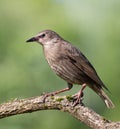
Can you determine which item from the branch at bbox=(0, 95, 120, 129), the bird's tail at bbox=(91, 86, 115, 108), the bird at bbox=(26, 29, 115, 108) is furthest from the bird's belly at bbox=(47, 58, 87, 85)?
the branch at bbox=(0, 95, 120, 129)

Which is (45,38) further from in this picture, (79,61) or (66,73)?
(66,73)

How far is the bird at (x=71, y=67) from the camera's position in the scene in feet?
39.7

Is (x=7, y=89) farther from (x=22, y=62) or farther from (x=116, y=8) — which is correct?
(x=116, y=8)

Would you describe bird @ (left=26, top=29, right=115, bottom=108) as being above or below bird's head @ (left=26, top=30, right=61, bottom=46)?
below

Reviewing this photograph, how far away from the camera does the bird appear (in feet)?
39.7

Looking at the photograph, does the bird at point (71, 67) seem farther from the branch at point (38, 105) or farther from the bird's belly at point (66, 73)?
the branch at point (38, 105)

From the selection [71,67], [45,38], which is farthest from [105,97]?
[45,38]

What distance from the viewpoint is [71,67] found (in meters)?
12.3

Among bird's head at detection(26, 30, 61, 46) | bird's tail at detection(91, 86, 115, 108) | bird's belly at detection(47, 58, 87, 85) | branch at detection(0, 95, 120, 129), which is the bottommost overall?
branch at detection(0, 95, 120, 129)

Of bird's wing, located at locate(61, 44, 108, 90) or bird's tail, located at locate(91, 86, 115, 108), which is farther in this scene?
bird's wing, located at locate(61, 44, 108, 90)

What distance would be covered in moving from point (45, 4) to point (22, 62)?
1.59 m

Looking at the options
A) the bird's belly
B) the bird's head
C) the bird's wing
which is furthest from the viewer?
the bird's head

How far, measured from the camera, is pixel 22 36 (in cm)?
1919

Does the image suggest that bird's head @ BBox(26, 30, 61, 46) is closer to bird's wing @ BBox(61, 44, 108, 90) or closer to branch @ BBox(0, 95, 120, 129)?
bird's wing @ BBox(61, 44, 108, 90)
